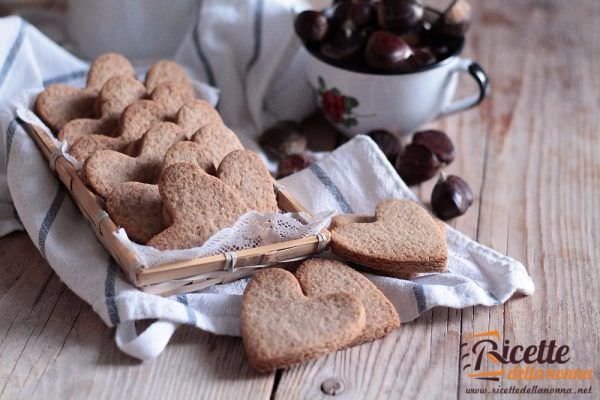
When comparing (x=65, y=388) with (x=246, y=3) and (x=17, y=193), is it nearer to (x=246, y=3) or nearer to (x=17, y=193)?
(x=17, y=193)

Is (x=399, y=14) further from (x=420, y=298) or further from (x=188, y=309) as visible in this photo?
(x=188, y=309)

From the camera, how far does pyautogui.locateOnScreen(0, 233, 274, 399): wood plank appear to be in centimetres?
104

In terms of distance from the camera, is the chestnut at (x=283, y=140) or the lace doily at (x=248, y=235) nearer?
the lace doily at (x=248, y=235)

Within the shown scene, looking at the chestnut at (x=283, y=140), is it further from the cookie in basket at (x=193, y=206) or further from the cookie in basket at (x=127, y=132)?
the cookie in basket at (x=193, y=206)

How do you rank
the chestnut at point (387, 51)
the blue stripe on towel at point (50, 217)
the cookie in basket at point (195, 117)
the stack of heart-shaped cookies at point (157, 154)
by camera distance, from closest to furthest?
the stack of heart-shaped cookies at point (157, 154) < the blue stripe on towel at point (50, 217) < the cookie in basket at point (195, 117) < the chestnut at point (387, 51)

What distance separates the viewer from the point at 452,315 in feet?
3.88

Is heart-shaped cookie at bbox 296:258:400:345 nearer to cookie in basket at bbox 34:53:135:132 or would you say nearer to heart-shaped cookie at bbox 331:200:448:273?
heart-shaped cookie at bbox 331:200:448:273

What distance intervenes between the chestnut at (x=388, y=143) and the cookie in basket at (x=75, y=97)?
0.49 metres

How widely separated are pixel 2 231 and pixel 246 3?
0.71 m

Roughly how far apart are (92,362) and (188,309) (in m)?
0.15

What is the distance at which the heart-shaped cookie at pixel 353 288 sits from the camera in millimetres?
1104

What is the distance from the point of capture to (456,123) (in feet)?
5.66

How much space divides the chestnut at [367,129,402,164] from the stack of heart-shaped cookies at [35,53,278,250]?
33cm

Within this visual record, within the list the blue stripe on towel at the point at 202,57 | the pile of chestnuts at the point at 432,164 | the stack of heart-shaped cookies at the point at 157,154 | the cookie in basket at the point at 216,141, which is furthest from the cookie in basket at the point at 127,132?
the pile of chestnuts at the point at 432,164
